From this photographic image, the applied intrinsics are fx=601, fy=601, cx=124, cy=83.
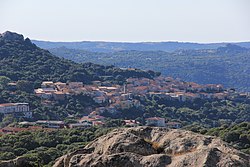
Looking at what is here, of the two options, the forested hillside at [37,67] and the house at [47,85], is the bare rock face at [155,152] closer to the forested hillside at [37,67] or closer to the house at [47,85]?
the house at [47,85]

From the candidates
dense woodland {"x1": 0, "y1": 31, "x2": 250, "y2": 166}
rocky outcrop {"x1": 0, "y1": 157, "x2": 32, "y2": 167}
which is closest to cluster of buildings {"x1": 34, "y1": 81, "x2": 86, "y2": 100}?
dense woodland {"x1": 0, "y1": 31, "x2": 250, "y2": 166}

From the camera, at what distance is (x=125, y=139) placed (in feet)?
29.6

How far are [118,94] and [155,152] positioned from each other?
96220 millimetres

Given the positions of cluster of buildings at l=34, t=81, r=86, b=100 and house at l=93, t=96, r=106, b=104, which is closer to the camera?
cluster of buildings at l=34, t=81, r=86, b=100

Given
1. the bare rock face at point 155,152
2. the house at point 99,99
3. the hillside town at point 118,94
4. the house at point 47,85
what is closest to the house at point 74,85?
the hillside town at point 118,94

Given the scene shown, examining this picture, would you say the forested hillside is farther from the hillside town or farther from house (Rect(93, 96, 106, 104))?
house (Rect(93, 96, 106, 104))

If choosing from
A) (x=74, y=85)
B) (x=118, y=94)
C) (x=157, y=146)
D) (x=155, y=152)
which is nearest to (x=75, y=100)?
(x=74, y=85)

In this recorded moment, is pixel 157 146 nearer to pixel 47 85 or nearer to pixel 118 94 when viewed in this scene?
pixel 47 85

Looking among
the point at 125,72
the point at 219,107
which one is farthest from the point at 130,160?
the point at 125,72

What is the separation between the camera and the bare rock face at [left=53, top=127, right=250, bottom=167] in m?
8.12

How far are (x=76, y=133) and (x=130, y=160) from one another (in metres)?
40.3

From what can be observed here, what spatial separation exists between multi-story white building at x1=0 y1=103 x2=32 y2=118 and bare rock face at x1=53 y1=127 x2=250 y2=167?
69909mm

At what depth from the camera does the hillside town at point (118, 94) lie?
78750 mm

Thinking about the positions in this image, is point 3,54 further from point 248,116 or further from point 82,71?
point 248,116
